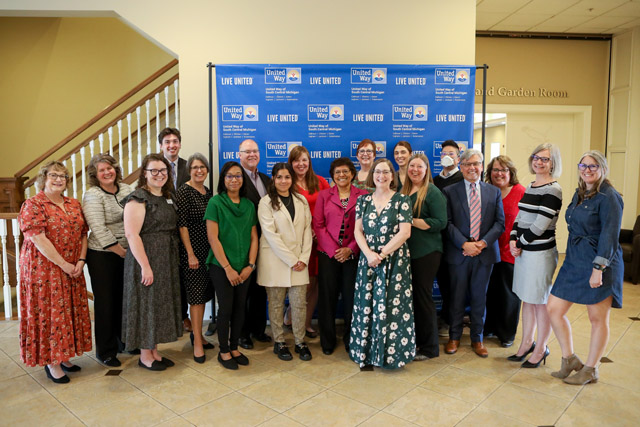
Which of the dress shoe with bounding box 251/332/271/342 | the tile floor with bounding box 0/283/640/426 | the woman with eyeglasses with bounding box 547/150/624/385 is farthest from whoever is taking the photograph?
the dress shoe with bounding box 251/332/271/342

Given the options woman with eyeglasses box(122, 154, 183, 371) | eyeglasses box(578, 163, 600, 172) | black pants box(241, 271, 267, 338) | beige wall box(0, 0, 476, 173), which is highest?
beige wall box(0, 0, 476, 173)

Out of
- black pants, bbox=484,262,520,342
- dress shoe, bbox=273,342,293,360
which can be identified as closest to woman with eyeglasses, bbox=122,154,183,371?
dress shoe, bbox=273,342,293,360

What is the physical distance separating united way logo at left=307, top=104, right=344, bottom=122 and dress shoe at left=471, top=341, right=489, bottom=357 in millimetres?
2341

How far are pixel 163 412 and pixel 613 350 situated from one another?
3.50 m

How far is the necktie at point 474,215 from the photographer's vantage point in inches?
130

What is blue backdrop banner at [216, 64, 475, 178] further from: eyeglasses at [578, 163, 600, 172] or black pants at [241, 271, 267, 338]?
eyeglasses at [578, 163, 600, 172]

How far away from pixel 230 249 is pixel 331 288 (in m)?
0.84

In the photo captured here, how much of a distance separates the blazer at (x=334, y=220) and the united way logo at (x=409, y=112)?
1214 millimetres

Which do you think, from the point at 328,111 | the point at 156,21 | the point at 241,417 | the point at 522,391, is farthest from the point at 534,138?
the point at 241,417

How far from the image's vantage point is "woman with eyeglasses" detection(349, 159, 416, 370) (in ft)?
9.91

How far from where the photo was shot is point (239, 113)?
13.3ft

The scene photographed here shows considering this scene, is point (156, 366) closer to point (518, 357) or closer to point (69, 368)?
point (69, 368)

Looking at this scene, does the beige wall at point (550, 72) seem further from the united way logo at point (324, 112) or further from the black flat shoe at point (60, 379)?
the black flat shoe at point (60, 379)

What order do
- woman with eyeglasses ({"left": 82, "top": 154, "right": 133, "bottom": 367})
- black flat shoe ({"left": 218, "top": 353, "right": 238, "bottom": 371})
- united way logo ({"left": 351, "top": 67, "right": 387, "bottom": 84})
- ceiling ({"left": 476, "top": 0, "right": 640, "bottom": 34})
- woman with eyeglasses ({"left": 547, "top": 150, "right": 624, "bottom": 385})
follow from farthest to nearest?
ceiling ({"left": 476, "top": 0, "right": 640, "bottom": 34})
united way logo ({"left": 351, "top": 67, "right": 387, "bottom": 84})
black flat shoe ({"left": 218, "top": 353, "right": 238, "bottom": 371})
woman with eyeglasses ({"left": 82, "top": 154, "right": 133, "bottom": 367})
woman with eyeglasses ({"left": 547, "top": 150, "right": 624, "bottom": 385})
